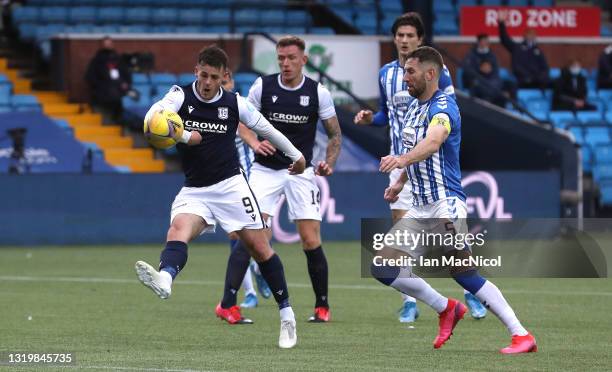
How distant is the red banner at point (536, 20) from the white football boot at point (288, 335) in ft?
61.6

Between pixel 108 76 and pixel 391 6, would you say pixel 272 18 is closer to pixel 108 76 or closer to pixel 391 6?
pixel 391 6

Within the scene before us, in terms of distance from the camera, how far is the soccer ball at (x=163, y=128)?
369 inches

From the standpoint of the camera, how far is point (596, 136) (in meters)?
25.2

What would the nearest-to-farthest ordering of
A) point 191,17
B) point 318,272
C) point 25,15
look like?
point 318,272 → point 25,15 → point 191,17

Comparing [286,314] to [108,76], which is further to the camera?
[108,76]

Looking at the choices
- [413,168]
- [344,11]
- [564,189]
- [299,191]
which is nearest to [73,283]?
[299,191]

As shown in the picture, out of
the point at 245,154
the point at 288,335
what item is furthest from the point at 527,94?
the point at 288,335

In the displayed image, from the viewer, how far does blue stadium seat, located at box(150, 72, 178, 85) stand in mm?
24469

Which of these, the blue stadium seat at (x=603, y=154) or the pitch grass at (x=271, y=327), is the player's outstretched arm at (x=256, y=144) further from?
the blue stadium seat at (x=603, y=154)

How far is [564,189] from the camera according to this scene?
2309 centimetres

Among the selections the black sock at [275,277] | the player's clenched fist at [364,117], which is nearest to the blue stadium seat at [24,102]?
the player's clenched fist at [364,117]

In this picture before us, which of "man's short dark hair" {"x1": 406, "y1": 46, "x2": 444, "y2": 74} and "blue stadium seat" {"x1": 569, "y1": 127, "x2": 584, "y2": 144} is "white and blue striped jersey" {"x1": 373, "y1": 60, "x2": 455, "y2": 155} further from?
"blue stadium seat" {"x1": 569, "y1": 127, "x2": 584, "y2": 144}

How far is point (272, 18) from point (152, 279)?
1873 centimetres

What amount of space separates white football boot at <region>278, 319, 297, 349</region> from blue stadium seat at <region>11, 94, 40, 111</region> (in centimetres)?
1445
